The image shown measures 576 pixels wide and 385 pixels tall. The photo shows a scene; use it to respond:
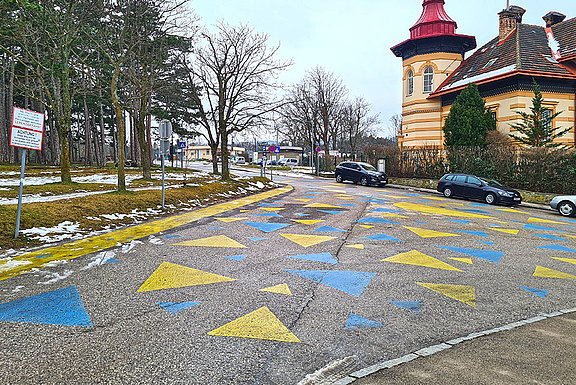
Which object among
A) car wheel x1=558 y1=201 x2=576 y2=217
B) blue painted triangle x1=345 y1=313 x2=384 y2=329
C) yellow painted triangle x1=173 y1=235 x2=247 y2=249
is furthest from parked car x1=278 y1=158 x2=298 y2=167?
blue painted triangle x1=345 y1=313 x2=384 y2=329

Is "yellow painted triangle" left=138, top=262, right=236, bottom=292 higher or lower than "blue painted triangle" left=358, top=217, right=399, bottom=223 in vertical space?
lower

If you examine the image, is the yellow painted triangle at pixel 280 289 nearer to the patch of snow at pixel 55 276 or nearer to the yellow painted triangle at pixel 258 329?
the yellow painted triangle at pixel 258 329

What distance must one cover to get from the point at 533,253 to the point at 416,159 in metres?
24.6

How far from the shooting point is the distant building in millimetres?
30641

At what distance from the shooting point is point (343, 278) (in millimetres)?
6414

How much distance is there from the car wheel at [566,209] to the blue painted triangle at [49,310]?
61.9 feet

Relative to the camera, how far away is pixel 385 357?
3.73 metres

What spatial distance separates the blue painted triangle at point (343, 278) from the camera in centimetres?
591

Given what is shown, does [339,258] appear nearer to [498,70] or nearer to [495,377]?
[495,377]

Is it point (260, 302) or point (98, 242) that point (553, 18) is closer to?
point (98, 242)

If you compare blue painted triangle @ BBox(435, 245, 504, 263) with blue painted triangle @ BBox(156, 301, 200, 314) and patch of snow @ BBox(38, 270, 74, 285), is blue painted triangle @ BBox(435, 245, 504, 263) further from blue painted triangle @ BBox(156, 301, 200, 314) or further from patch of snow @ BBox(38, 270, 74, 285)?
patch of snow @ BBox(38, 270, 74, 285)

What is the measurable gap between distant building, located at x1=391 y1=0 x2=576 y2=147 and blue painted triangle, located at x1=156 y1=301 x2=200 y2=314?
31.9m

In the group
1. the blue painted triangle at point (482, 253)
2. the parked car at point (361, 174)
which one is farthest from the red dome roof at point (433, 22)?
the blue painted triangle at point (482, 253)

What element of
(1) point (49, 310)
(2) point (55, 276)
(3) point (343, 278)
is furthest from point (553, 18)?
(1) point (49, 310)
